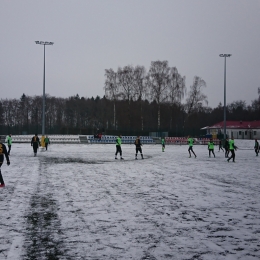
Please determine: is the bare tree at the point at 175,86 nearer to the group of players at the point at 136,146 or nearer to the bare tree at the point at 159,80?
the bare tree at the point at 159,80

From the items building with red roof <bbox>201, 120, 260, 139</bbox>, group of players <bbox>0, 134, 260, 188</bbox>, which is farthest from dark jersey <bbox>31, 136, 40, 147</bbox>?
building with red roof <bbox>201, 120, 260, 139</bbox>

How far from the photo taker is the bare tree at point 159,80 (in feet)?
218

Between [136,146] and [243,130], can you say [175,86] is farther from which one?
[136,146]

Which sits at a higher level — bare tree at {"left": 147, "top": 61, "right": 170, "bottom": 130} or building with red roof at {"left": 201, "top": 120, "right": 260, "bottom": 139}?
bare tree at {"left": 147, "top": 61, "right": 170, "bottom": 130}

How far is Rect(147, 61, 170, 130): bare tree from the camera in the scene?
218ft

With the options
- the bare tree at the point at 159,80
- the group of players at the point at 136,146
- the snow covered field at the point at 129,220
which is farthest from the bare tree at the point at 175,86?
the snow covered field at the point at 129,220

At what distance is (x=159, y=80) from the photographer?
217 ft

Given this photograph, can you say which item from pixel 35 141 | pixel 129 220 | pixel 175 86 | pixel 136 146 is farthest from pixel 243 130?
pixel 129 220

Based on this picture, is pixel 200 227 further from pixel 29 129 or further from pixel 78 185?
pixel 29 129

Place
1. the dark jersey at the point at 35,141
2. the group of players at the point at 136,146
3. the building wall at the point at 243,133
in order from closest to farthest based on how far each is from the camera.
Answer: the group of players at the point at 136,146 → the dark jersey at the point at 35,141 → the building wall at the point at 243,133

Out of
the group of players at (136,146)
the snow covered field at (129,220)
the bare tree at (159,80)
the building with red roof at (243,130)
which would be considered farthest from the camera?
the building with red roof at (243,130)

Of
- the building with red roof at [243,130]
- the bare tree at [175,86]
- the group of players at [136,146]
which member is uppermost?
the bare tree at [175,86]

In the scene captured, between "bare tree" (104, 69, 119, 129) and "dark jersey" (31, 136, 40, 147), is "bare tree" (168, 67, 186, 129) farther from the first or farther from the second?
"dark jersey" (31, 136, 40, 147)

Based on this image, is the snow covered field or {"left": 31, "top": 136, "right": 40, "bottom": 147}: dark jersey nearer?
the snow covered field
